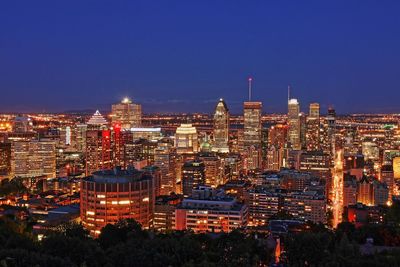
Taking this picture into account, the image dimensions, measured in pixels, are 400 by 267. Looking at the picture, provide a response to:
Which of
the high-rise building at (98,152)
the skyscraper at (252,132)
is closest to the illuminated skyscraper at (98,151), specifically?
the high-rise building at (98,152)

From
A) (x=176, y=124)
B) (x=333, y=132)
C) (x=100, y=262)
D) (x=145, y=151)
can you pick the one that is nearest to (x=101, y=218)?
(x=100, y=262)

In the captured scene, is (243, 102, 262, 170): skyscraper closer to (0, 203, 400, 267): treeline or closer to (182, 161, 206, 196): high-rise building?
(182, 161, 206, 196): high-rise building

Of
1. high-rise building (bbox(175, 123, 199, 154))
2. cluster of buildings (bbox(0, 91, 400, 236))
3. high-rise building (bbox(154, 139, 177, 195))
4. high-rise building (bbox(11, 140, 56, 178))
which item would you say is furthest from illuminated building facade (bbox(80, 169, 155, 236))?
high-rise building (bbox(175, 123, 199, 154))

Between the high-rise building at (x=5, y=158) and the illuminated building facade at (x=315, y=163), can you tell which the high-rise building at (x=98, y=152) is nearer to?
the high-rise building at (x=5, y=158)

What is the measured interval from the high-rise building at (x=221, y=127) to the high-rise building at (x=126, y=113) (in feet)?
34.2

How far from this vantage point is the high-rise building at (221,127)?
169 feet

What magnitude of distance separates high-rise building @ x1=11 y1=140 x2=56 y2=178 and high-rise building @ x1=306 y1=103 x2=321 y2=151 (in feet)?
70.1

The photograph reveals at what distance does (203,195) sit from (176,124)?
46812 millimetres

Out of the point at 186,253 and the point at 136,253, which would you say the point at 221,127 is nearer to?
the point at 186,253

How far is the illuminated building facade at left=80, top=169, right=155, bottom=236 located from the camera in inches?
757

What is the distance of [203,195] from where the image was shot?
70.4ft

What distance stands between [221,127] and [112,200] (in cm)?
3437

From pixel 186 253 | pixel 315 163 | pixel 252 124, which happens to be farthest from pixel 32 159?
pixel 186 253

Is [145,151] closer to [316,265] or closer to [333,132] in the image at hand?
[333,132]
